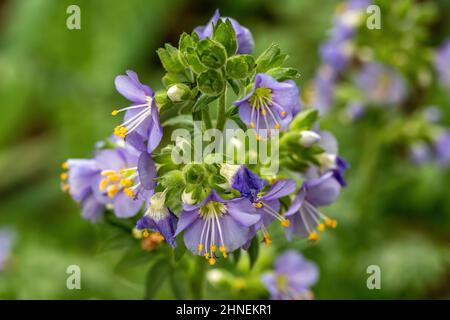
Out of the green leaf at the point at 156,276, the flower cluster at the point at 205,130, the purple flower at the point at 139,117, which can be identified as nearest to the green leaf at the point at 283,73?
the flower cluster at the point at 205,130

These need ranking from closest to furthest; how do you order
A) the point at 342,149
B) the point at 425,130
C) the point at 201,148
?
the point at 201,148
the point at 425,130
the point at 342,149

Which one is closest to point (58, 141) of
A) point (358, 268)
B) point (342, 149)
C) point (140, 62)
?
point (140, 62)

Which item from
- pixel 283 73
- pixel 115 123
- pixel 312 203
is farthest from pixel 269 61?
pixel 115 123

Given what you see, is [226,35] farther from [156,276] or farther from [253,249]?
[156,276]

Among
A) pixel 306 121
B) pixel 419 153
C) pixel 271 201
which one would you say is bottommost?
pixel 271 201

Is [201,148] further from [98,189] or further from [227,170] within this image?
[98,189]

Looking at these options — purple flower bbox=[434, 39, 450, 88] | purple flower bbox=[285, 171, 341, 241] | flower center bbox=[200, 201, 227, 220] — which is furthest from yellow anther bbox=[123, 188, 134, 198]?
purple flower bbox=[434, 39, 450, 88]
